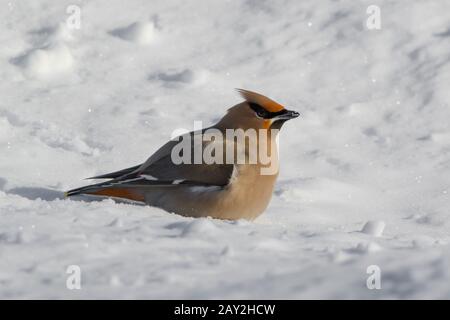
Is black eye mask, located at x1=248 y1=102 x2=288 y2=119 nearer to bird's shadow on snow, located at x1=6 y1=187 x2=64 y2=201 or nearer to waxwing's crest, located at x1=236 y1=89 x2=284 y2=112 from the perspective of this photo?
waxwing's crest, located at x1=236 y1=89 x2=284 y2=112

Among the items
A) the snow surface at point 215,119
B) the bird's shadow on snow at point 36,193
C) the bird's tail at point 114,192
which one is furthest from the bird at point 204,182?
the bird's shadow on snow at point 36,193

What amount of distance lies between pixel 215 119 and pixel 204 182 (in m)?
2.29

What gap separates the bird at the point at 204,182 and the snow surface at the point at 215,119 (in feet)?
0.52

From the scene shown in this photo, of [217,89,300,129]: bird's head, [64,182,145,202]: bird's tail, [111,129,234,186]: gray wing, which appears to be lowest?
[64,182,145,202]: bird's tail

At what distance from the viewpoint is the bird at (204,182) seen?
5059 mm

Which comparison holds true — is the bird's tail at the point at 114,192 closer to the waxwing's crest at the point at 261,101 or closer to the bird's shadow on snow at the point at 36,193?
the bird's shadow on snow at the point at 36,193

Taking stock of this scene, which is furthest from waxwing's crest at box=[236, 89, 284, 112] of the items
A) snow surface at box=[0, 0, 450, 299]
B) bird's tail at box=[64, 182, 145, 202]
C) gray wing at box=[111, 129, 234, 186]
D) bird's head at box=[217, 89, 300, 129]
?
bird's tail at box=[64, 182, 145, 202]

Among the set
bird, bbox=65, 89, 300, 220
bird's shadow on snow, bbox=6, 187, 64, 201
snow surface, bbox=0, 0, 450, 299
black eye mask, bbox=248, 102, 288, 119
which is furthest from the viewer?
bird's shadow on snow, bbox=6, 187, 64, 201

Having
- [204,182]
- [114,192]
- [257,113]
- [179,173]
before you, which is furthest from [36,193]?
[257,113]

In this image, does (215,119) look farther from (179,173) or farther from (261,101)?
(179,173)

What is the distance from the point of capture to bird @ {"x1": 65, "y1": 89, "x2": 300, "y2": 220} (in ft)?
16.6

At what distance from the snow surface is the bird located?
0.52 feet

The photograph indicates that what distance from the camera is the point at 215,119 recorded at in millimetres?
7328

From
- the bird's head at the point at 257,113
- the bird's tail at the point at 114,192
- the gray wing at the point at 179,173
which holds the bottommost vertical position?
the bird's tail at the point at 114,192
